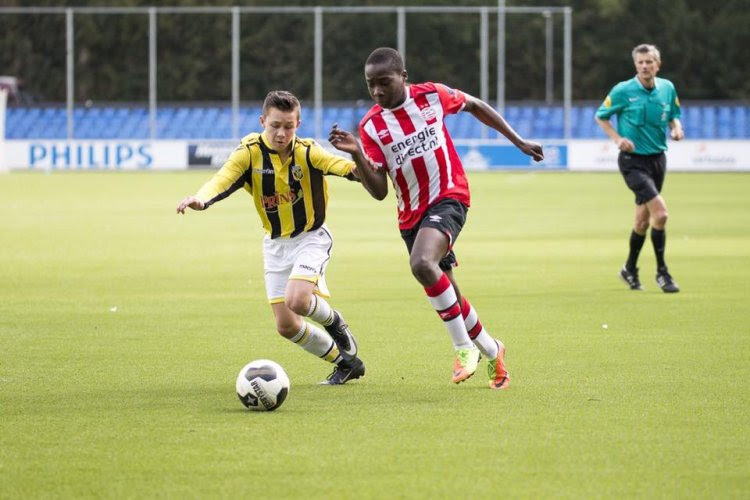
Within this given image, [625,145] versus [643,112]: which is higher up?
[643,112]

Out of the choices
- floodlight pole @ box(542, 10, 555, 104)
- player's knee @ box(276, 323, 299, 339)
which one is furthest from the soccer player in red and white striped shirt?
floodlight pole @ box(542, 10, 555, 104)

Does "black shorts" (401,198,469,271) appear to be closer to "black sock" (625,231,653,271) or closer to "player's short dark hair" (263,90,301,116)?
"player's short dark hair" (263,90,301,116)

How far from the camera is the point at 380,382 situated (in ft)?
28.1

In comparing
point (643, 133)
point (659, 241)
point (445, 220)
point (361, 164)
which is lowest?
point (659, 241)

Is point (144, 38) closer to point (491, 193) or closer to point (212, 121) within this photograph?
point (212, 121)

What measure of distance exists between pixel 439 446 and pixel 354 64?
5764 cm

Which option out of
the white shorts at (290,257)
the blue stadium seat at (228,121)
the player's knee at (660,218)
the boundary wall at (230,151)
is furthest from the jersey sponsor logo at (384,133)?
the blue stadium seat at (228,121)

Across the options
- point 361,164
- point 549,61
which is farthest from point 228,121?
point 361,164

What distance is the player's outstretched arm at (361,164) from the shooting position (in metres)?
7.48

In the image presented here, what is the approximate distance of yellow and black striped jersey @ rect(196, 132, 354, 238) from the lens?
28.1 ft

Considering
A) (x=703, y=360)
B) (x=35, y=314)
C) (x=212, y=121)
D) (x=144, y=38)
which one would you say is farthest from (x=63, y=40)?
(x=703, y=360)

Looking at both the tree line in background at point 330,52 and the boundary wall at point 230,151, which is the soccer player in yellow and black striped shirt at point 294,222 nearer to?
the boundary wall at point 230,151

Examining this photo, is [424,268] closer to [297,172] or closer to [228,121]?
[297,172]

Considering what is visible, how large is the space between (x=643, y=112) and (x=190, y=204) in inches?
289
